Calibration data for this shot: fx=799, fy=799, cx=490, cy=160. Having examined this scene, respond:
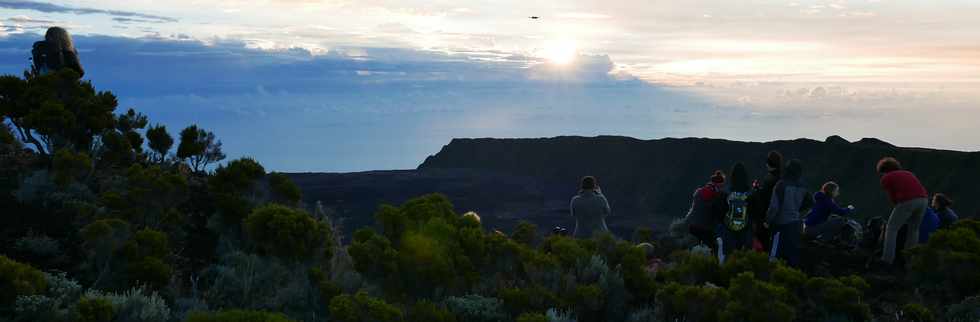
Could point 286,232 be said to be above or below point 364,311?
above

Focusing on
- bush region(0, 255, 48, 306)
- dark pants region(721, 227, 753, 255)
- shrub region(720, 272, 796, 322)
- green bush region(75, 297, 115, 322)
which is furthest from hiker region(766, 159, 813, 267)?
bush region(0, 255, 48, 306)

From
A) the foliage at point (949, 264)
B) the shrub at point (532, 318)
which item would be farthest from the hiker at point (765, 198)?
the shrub at point (532, 318)

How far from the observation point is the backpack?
35.2ft

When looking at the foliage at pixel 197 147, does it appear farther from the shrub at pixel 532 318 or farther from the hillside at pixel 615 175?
the hillside at pixel 615 175

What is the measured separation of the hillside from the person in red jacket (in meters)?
30.1

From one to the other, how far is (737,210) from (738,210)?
0.01 meters

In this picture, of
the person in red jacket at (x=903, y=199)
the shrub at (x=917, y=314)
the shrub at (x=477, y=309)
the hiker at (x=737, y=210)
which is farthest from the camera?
the hiker at (x=737, y=210)

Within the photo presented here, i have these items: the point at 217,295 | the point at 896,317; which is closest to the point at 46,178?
the point at 217,295

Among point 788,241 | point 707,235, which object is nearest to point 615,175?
point 707,235

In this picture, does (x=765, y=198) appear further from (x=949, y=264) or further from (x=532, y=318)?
(x=532, y=318)

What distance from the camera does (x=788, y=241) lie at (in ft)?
34.1

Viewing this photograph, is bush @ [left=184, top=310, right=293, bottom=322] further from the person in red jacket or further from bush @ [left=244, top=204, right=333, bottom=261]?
the person in red jacket

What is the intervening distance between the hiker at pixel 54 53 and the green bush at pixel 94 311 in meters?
13.4

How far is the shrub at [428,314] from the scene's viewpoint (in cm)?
684
